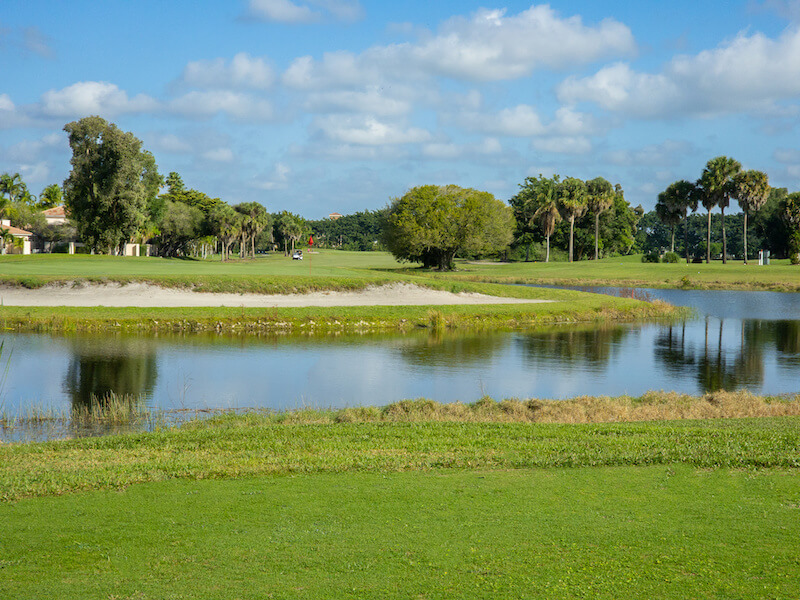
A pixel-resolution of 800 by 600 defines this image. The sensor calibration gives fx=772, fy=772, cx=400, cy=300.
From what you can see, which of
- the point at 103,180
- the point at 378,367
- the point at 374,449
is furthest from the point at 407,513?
the point at 103,180

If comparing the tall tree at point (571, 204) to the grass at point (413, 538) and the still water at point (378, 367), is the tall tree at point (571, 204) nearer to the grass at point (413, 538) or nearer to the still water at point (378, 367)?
the still water at point (378, 367)

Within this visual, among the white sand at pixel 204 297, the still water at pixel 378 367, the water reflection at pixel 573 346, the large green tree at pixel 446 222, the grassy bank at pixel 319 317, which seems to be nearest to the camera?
the still water at pixel 378 367

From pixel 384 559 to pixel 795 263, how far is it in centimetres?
9088

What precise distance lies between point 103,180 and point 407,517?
67550 mm

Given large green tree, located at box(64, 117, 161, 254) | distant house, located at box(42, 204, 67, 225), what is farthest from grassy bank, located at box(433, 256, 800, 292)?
distant house, located at box(42, 204, 67, 225)

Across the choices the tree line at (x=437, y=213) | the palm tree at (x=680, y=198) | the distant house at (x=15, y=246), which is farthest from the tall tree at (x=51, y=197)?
the palm tree at (x=680, y=198)

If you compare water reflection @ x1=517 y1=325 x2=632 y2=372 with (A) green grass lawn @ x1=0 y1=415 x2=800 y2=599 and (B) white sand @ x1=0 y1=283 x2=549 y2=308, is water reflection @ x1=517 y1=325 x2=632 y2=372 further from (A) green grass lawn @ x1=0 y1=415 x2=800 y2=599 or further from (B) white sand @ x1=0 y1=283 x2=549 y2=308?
(A) green grass lawn @ x1=0 y1=415 x2=800 y2=599

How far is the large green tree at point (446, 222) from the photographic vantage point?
77188 mm

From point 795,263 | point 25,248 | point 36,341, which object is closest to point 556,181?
point 795,263

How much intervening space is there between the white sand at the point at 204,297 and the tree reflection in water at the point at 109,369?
8.28 meters

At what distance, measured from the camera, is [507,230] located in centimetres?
A: 8100

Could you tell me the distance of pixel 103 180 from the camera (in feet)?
224

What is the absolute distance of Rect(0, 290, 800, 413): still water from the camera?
61.1 feet

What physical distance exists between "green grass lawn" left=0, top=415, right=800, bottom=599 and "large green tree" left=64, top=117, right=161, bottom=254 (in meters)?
61.1
